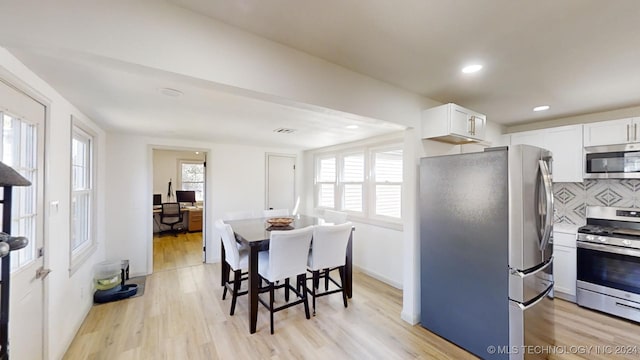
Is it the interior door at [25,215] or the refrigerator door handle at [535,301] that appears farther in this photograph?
the refrigerator door handle at [535,301]

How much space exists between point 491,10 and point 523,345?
7.53 ft

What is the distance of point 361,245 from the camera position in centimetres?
427

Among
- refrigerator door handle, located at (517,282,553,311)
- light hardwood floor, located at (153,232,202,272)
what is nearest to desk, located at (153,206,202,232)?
light hardwood floor, located at (153,232,202,272)

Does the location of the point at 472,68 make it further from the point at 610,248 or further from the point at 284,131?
the point at 610,248

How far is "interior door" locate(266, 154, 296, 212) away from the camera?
5.31 meters

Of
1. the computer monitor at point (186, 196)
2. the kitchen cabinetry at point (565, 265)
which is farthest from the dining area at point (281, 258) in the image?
the computer monitor at point (186, 196)

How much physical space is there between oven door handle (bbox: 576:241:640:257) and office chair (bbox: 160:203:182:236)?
7490mm

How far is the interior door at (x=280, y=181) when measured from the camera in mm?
5312

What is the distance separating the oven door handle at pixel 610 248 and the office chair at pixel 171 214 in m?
7.49

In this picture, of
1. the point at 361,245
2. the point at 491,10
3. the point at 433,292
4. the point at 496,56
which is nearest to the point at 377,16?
the point at 491,10

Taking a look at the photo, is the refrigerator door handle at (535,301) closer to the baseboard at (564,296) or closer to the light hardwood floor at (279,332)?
the light hardwood floor at (279,332)

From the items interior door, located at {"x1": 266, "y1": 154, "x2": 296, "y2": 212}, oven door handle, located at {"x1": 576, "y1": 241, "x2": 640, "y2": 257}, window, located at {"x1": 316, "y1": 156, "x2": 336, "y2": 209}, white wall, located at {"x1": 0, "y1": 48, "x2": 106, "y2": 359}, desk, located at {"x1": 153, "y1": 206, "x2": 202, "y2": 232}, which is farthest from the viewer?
desk, located at {"x1": 153, "y1": 206, "x2": 202, "y2": 232}

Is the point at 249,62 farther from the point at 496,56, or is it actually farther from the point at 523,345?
the point at 523,345

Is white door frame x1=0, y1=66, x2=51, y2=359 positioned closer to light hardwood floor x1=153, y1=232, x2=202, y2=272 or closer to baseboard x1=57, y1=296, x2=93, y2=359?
baseboard x1=57, y1=296, x2=93, y2=359
